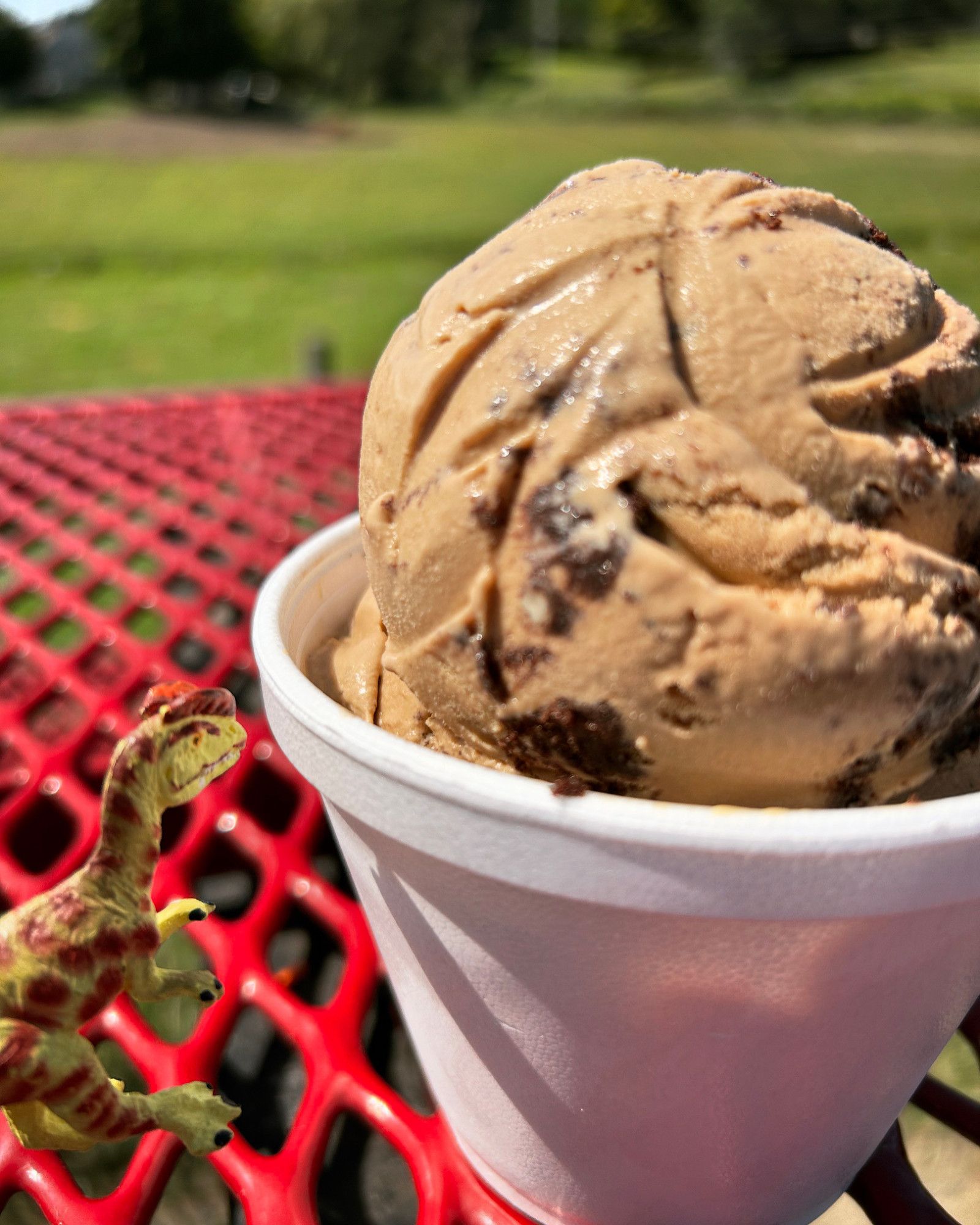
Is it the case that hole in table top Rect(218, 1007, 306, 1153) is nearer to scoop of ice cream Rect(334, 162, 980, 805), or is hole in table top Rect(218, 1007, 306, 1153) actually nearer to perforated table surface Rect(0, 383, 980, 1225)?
perforated table surface Rect(0, 383, 980, 1225)

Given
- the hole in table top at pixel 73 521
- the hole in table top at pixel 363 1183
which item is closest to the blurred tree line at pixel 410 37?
the hole in table top at pixel 73 521

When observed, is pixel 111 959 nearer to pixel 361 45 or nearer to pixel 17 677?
pixel 17 677

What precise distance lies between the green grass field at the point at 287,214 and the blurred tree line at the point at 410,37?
107 inches

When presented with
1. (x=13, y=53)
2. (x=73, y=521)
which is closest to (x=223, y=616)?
(x=73, y=521)

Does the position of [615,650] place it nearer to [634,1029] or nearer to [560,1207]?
[634,1029]

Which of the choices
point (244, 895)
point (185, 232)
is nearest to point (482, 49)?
point (185, 232)

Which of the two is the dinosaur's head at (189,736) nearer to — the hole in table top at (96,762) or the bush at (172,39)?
the hole in table top at (96,762)

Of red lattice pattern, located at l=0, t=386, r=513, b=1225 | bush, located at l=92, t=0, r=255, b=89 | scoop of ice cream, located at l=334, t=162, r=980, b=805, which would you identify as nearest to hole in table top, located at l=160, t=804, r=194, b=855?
red lattice pattern, located at l=0, t=386, r=513, b=1225

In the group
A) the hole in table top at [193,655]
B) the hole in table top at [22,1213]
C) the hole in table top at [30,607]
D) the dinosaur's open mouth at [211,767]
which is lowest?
the hole in table top at [30,607]

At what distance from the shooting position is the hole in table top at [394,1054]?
53.1 inches

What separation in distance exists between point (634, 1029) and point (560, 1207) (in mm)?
265

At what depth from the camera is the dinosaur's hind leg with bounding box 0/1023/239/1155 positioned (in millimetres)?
595

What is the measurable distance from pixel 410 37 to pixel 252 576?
29030mm

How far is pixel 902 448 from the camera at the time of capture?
0.70 metres
